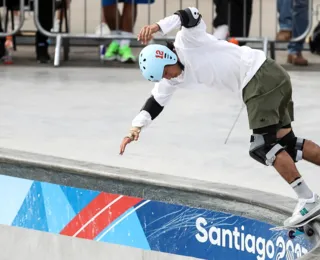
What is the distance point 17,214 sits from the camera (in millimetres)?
6582

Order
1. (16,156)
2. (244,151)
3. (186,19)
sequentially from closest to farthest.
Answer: (186,19) → (16,156) → (244,151)

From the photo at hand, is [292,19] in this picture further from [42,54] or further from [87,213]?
[87,213]

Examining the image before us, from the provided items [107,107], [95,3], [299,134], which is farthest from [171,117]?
[95,3]

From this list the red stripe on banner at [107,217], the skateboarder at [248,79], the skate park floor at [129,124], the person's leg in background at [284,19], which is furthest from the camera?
the person's leg in background at [284,19]

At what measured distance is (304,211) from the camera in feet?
17.8

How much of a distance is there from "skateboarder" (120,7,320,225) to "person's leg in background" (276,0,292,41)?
5.33m

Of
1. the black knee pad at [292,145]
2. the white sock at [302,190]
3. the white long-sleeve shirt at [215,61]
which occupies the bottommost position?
the white sock at [302,190]

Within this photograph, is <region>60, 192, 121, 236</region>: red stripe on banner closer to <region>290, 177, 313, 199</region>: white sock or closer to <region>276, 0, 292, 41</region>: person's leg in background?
<region>290, 177, 313, 199</region>: white sock

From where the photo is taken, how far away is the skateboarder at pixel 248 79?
547 centimetres

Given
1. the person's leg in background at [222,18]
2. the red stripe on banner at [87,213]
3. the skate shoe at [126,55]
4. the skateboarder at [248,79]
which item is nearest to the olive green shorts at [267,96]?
the skateboarder at [248,79]

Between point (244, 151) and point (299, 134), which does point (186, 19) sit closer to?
point (244, 151)

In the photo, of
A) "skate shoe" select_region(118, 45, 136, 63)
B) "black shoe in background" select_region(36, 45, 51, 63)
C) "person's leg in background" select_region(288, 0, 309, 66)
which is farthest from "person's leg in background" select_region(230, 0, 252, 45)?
"black shoe in background" select_region(36, 45, 51, 63)

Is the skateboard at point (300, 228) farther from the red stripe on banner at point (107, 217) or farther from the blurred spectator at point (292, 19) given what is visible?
the blurred spectator at point (292, 19)

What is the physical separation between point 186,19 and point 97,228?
1.54 metres
